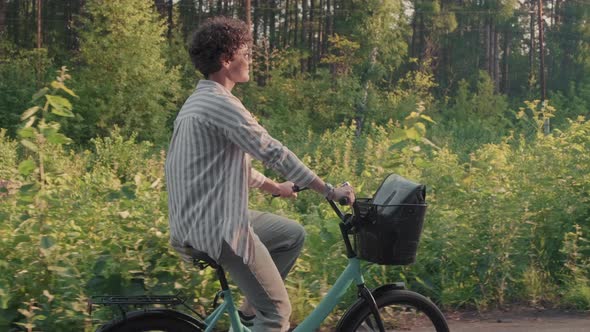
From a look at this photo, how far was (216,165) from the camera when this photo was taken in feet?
12.1

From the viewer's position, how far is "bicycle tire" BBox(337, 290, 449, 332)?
4309 mm

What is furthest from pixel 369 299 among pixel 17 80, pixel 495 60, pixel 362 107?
pixel 495 60

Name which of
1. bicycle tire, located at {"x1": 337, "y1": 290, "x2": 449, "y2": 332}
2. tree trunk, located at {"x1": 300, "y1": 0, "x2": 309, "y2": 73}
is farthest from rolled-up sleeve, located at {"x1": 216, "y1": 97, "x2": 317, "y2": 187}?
tree trunk, located at {"x1": 300, "y1": 0, "x2": 309, "y2": 73}

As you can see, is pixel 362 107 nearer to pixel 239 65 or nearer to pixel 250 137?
pixel 239 65

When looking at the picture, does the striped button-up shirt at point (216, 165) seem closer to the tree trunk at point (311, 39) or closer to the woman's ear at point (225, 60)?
the woman's ear at point (225, 60)

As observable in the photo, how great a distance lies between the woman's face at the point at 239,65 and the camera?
12.7ft

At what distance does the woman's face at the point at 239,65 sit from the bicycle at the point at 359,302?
75cm

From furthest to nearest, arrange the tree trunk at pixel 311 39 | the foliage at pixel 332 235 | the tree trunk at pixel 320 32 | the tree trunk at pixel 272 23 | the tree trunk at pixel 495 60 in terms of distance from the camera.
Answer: the tree trunk at pixel 495 60
the tree trunk at pixel 272 23
the tree trunk at pixel 320 32
the tree trunk at pixel 311 39
the foliage at pixel 332 235

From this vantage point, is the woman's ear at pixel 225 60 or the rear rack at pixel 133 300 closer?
the rear rack at pixel 133 300

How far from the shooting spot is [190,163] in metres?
3.69

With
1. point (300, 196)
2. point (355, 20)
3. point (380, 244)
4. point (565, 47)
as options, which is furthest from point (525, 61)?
point (380, 244)

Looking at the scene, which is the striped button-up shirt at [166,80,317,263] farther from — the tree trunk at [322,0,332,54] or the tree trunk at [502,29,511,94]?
the tree trunk at [502,29,511,94]

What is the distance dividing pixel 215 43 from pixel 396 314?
181 cm

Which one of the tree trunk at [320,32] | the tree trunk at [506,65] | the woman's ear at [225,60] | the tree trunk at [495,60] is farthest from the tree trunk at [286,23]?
the woman's ear at [225,60]
